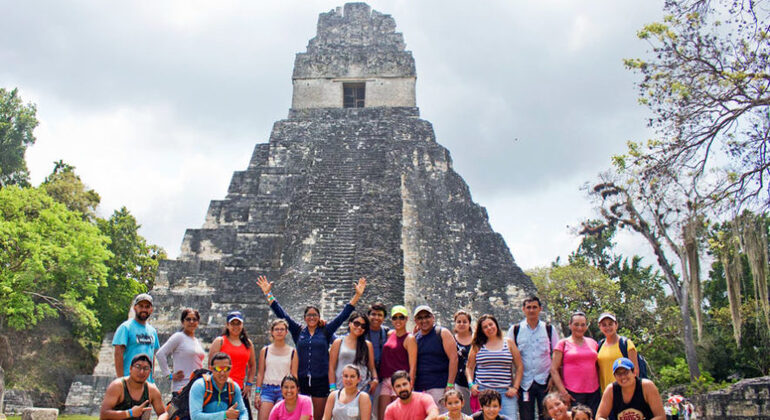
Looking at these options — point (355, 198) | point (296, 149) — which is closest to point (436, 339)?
point (355, 198)

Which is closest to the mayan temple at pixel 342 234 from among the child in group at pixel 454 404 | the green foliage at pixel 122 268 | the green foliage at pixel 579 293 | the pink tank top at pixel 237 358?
the pink tank top at pixel 237 358

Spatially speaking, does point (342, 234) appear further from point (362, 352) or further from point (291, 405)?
point (291, 405)

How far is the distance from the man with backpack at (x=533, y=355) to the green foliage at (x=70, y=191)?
73.1 feet

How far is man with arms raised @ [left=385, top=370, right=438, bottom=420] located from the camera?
5.05 meters

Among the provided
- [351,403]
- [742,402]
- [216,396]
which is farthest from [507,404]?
[742,402]

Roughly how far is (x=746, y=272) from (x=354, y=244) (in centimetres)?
1526

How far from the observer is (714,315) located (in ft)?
72.3

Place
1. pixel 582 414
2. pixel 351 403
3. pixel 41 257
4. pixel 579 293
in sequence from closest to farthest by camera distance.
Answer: pixel 582 414
pixel 351 403
pixel 41 257
pixel 579 293

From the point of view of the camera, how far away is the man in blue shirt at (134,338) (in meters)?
5.67

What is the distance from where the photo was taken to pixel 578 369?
18.3 feet

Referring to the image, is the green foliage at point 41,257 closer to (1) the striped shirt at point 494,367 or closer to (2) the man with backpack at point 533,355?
(1) the striped shirt at point 494,367

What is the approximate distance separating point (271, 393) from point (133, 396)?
1.51 m

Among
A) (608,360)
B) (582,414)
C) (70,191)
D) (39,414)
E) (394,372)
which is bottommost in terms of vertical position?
(39,414)

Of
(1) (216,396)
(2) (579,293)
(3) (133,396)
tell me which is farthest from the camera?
(2) (579,293)
